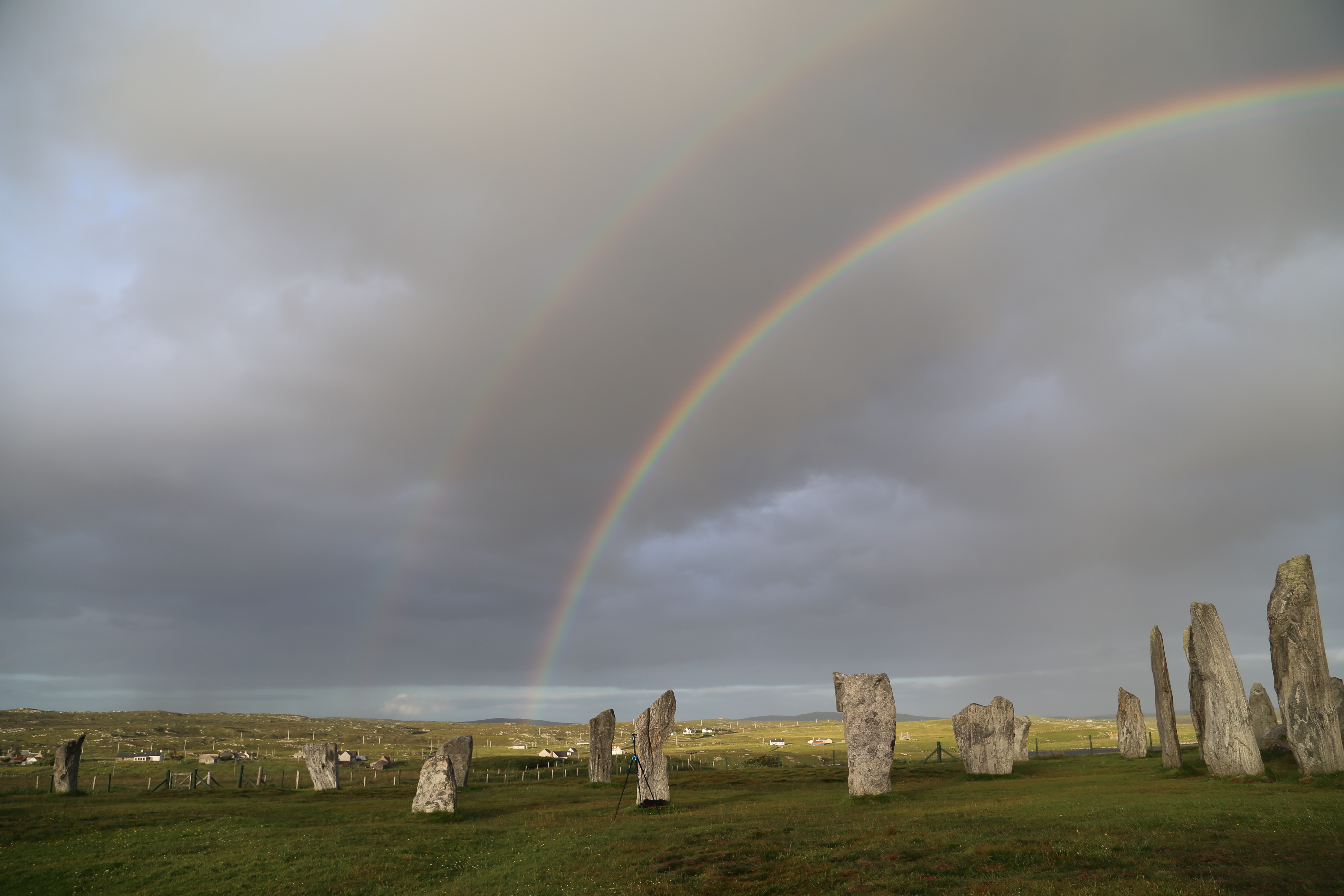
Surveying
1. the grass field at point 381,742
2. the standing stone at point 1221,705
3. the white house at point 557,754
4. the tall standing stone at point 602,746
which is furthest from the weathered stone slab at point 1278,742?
the white house at point 557,754

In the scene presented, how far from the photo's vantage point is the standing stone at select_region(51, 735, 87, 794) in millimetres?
51062

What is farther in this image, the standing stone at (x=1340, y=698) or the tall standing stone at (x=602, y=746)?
the tall standing stone at (x=602, y=746)

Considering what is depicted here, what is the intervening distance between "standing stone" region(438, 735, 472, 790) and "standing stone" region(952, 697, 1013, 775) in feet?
117

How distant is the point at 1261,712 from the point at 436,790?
172ft

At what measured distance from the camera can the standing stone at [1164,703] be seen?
→ 44.2 m

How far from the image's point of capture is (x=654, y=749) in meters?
41.2

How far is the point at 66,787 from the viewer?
51094 millimetres

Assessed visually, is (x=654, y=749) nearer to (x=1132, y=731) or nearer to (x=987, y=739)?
(x=987, y=739)

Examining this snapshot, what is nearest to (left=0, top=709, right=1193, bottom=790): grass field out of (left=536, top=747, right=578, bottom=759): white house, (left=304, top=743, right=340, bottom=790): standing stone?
(left=536, top=747, right=578, bottom=759): white house

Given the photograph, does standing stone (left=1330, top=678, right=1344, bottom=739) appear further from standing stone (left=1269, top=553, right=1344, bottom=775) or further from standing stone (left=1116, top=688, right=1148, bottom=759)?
standing stone (left=1116, top=688, right=1148, bottom=759)

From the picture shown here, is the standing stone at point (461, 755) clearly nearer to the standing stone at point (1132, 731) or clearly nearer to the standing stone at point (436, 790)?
the standing stone at point (436, 790)

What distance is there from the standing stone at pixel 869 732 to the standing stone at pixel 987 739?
14808 mm

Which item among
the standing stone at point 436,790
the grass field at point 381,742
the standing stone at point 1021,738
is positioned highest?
the standing stone at point 436,790

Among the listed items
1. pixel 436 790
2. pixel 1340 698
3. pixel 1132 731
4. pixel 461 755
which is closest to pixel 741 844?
pixel 436 790
